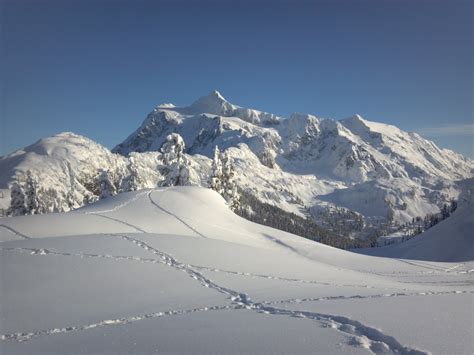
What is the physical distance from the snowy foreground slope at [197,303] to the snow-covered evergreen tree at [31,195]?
1324 inches

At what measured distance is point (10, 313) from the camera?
8.35 metres

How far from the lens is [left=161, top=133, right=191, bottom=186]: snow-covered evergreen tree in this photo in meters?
46.5

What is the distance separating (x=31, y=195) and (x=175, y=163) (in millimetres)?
19853

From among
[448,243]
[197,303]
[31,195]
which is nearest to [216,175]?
[31,195]

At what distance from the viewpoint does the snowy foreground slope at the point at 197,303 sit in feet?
21.6

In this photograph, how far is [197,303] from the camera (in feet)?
29.5

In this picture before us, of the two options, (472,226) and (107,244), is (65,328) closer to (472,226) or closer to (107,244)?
(107,244)

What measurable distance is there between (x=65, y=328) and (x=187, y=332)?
2.63 m

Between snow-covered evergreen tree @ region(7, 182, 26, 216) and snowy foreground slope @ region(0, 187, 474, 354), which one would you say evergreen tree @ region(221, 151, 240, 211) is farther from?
snowy foreground slope @ region(0, 187, 474, 354)

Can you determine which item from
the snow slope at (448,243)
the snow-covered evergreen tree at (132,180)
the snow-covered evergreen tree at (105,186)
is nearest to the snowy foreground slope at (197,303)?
the snow slope at (448,243)

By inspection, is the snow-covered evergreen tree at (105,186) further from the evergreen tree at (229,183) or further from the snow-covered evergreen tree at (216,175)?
the evergreen tree at (229,183)

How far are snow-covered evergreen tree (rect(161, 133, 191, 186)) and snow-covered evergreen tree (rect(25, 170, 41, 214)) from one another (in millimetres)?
17073

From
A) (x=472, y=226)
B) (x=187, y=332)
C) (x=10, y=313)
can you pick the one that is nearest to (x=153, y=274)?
(x=10, y=313)

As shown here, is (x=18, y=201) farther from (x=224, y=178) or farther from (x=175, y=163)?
(x=224, y=178)
